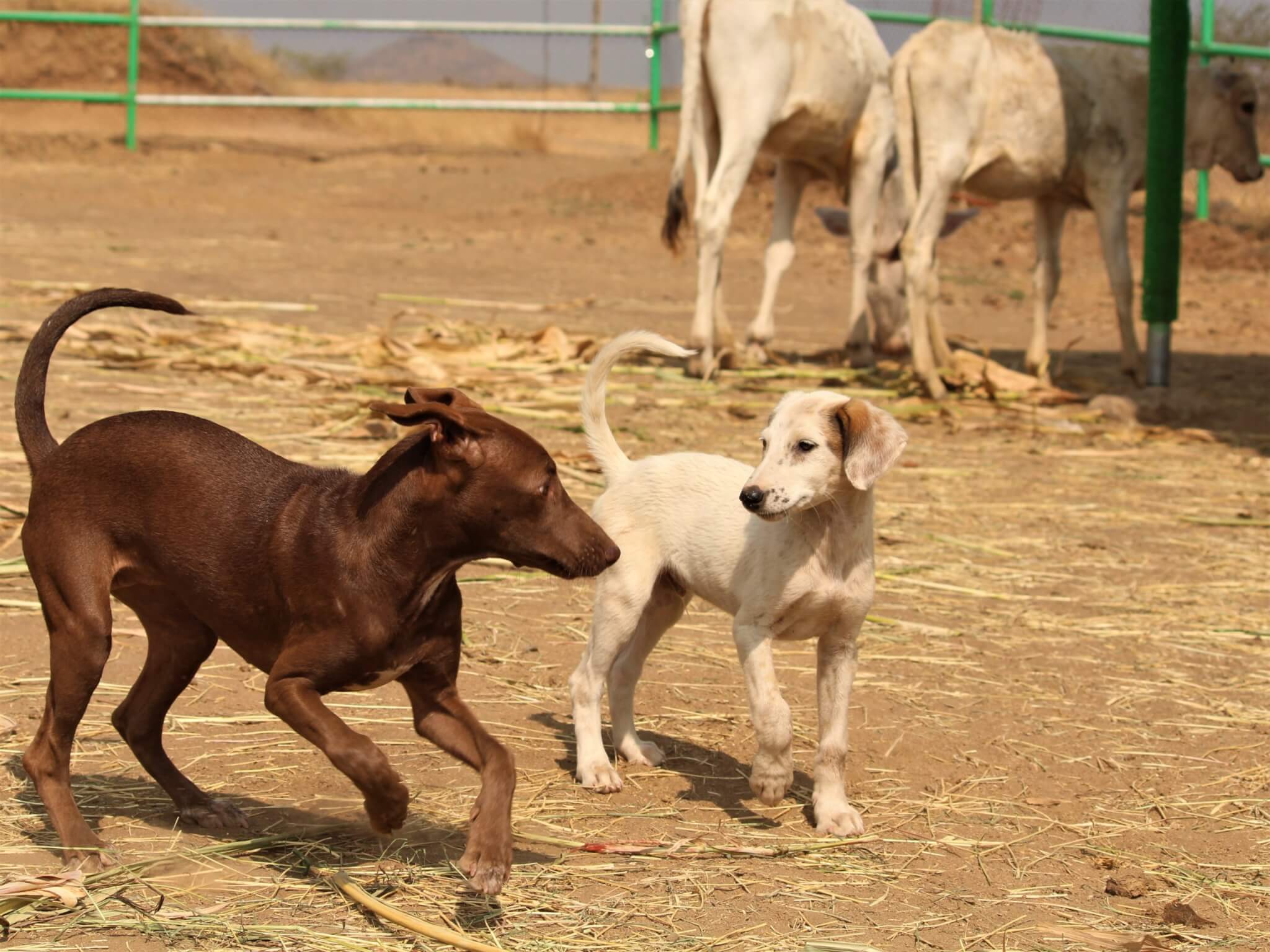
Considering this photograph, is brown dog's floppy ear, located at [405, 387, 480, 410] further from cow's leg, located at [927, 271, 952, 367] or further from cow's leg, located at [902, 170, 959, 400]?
cow's leg, located at [927, 271, 952, 367]

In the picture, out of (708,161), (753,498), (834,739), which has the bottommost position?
(834,739)

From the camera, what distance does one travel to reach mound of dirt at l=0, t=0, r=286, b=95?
3428 cm

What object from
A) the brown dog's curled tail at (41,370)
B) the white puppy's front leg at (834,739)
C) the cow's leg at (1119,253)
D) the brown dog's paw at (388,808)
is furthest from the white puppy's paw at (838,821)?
the cow's leg at (1119,253)

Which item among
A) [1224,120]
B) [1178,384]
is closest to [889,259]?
[1178,384]

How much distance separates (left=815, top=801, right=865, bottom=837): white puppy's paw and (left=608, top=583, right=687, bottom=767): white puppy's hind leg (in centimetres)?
66

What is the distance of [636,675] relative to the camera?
16.5 feet

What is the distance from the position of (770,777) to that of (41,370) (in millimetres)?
2253

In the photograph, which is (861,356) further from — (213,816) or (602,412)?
(213,816)

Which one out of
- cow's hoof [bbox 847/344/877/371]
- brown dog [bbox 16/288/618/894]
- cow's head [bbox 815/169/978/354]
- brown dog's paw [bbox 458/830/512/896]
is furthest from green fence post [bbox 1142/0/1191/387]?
brown dog's paw [bbox 458/830/512/896]

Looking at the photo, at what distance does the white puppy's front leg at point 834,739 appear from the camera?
4.46 meters

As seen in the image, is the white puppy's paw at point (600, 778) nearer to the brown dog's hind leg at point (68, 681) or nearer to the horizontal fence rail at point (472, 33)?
the brown dog's hind leg at point (68, 681)

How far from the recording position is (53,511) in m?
4.04

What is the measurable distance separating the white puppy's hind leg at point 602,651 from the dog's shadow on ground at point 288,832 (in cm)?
58

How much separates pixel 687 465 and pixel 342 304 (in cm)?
1026
